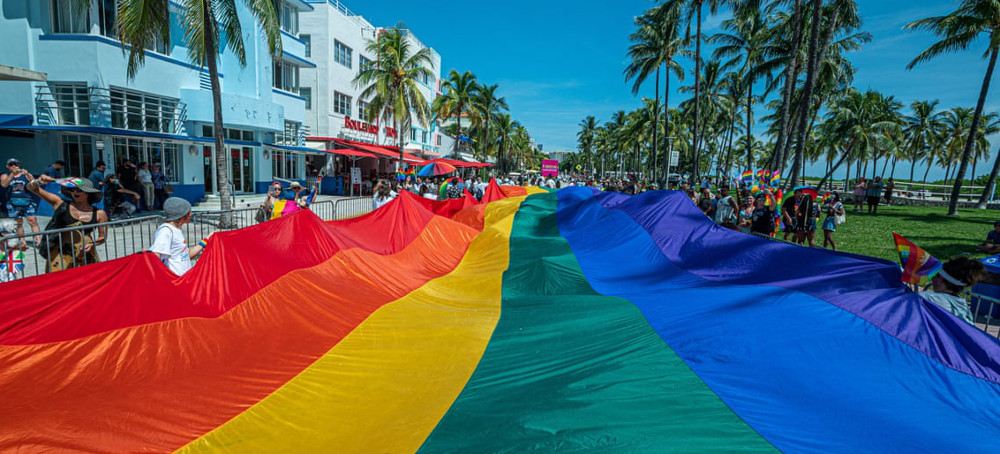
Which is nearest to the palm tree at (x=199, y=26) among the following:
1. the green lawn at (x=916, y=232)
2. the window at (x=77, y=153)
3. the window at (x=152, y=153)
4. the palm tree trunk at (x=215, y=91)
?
the palm tree trunk at (x=215, y=91)

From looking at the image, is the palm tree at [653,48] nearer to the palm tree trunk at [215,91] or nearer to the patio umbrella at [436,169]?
the patio umbrella at [436,169]

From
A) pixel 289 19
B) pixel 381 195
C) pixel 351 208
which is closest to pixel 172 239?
pixel 381 195

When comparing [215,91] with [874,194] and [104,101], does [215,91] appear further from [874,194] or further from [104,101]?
[874,194]

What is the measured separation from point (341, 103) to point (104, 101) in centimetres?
1865

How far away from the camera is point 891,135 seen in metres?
45.5

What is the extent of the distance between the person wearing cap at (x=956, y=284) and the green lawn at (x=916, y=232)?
7853mm

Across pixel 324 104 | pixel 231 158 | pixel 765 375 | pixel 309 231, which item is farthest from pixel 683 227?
pixel 324 104

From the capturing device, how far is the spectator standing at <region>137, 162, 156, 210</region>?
16656mm

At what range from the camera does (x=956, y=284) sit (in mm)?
4754

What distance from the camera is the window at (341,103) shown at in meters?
33.8

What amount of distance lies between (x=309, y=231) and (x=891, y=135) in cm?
5716

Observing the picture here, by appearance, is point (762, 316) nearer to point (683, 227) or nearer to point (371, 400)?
point (371, 400)

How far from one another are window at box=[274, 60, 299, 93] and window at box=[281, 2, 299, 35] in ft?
6.75

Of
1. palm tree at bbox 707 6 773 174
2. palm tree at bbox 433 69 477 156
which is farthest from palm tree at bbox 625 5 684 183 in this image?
palm tree at bbox 433 69 477 156
